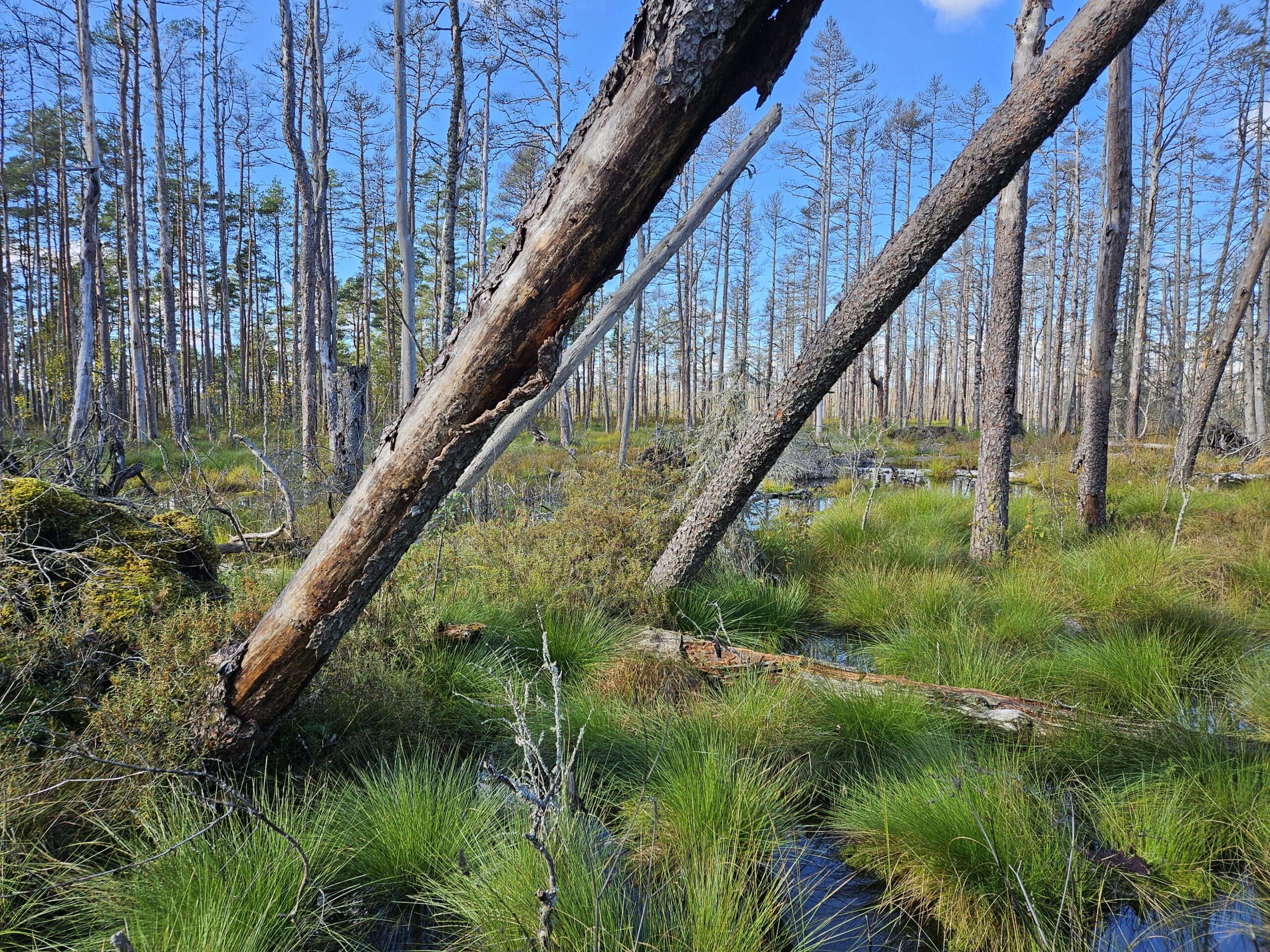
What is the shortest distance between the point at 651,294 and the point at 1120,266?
98.1 ft

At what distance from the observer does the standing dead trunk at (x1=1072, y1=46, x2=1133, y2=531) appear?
6895mm

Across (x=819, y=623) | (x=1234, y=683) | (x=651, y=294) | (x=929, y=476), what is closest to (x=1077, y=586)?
(x=1234, y=683)

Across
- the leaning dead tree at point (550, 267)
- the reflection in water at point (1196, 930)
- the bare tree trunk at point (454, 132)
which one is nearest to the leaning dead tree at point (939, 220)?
the leaning dead tree at point (550, 267)

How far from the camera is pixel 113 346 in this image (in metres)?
26.3

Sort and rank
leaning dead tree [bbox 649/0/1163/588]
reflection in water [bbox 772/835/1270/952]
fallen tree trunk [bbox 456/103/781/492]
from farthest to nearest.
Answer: fallen tree trunk [bbox 456/103/781/492]
leaning dead tree [bbox 649/0/1163/588]
reflection in water [bbox 772/835/1270/952]

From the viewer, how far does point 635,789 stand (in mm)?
2965

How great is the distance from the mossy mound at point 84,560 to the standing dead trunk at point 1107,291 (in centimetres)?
833

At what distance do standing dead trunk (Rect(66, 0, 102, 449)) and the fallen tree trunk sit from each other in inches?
296

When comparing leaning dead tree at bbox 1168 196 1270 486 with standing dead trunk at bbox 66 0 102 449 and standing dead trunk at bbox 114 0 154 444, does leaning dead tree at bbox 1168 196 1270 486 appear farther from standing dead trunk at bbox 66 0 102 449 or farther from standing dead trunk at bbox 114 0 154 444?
standing dead trunk at bbox 114 0 154 444

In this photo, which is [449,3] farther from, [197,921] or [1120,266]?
[197,921]

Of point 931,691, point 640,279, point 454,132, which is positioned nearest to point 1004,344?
point 640,279

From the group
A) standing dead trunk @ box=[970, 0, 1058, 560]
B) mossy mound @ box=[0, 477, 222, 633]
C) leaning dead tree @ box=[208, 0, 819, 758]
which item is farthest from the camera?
standing dead trunk @ box=[970, 0, 1058, 560]

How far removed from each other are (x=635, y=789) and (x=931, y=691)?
71.9 inches

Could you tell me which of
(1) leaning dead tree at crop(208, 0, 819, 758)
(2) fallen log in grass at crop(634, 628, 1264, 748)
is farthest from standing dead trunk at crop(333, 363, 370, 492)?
(1) leaning dead tree at crop(208, 0, 819, 758)
